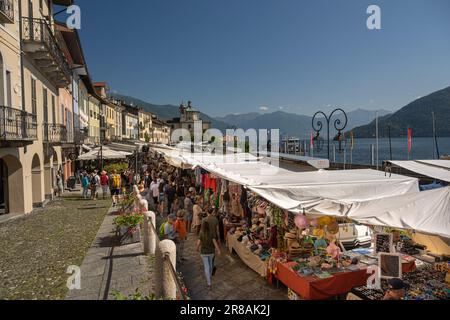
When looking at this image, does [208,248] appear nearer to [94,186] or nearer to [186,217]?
[186,217]

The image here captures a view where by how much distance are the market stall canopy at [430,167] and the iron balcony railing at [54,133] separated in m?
18.1

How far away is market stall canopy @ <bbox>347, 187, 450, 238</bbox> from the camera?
5125mm

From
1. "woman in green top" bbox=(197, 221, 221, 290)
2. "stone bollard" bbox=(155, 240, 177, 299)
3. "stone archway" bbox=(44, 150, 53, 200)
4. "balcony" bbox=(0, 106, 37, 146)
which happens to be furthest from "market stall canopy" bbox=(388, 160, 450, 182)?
"stone archway" bbox=(44, 150, 53, 200)

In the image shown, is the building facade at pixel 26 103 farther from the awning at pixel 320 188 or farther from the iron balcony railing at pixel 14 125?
the awning at pixel 320 188

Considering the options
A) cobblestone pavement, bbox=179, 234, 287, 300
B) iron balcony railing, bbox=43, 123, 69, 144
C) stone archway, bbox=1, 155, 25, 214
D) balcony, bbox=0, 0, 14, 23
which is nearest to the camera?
cobblestone pavement, bbox=179, 234, 287, 300

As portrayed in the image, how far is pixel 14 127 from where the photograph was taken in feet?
44.2

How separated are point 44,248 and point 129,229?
8.75 ft

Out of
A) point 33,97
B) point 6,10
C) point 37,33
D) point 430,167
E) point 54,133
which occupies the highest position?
point 37,33

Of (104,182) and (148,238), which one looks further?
(104,182)

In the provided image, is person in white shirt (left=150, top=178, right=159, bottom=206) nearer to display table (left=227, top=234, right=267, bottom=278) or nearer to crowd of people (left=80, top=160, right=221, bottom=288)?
crowd of people (left=80, top=160, right=221, bottom=288)

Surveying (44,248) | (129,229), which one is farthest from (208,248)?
(44,248)

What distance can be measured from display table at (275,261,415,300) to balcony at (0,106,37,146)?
10.8m

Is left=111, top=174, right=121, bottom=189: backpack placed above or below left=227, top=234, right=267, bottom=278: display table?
above
